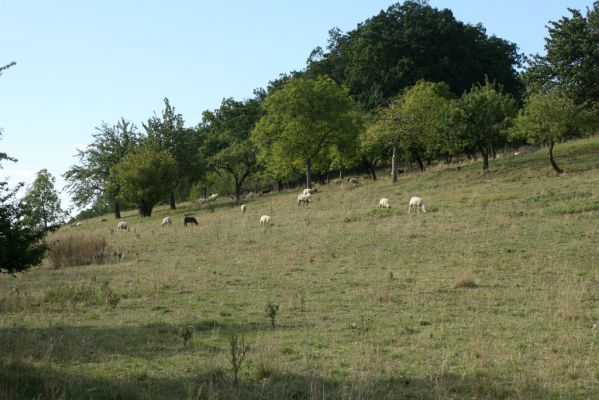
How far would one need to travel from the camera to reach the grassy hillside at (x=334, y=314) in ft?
25.3

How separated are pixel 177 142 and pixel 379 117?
75.2 feet

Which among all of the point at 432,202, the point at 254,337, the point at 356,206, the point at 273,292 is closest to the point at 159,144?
the point at 356,206

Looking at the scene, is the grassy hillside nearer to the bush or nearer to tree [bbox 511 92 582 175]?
the bush

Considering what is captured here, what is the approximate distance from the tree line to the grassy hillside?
11.1 m

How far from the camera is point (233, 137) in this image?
8531 centimetres

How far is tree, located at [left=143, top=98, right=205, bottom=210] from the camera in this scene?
6288 centimetres

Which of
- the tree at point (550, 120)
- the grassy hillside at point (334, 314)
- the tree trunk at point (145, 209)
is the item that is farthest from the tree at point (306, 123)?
the grassy hillside at point (334, 314)

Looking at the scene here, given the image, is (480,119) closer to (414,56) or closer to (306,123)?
(306,123)

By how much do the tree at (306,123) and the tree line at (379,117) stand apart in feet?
0.39

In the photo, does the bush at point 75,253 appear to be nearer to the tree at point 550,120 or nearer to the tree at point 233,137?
the tree at point 550,120

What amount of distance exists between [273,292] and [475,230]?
473 inches

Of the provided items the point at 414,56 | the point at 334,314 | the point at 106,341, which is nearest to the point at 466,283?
the point at 334,314

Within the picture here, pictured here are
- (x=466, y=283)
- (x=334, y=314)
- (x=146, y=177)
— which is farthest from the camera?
(x=146, y=177)

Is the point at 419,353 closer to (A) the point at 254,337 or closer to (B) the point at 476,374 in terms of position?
(B) the point at 476,374
